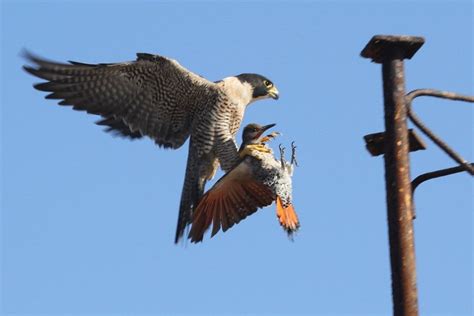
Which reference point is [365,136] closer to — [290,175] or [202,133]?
[290,175]

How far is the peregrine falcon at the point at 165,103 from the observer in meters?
7.02

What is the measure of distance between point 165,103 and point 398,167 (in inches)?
147

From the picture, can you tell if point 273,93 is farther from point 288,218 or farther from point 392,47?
point 392,47

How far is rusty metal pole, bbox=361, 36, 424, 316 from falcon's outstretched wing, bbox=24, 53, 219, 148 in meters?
3.31

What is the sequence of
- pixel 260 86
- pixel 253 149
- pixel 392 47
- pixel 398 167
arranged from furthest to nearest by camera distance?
pixel 260 86 < pixel 253 149 < pixel 392 47 < pixel 398 167

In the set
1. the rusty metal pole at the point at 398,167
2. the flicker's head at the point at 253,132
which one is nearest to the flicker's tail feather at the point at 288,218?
the flicker's head at the point at 253,132

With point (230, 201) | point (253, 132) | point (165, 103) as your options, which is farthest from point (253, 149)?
point (165, 103)

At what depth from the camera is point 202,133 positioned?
7.07 m

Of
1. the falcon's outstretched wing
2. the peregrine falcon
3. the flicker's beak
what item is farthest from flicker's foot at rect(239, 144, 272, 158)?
the flicker's beak

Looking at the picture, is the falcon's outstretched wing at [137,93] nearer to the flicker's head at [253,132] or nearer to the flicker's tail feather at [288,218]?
the flicker's head at [253,132]

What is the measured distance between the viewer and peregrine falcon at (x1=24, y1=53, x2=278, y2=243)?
23.0ft

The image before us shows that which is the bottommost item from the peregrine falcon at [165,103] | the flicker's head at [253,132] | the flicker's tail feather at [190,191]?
the flicker's tail feather at [190,191]

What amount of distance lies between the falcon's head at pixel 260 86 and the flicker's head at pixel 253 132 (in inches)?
30.0

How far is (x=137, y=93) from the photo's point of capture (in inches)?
282
